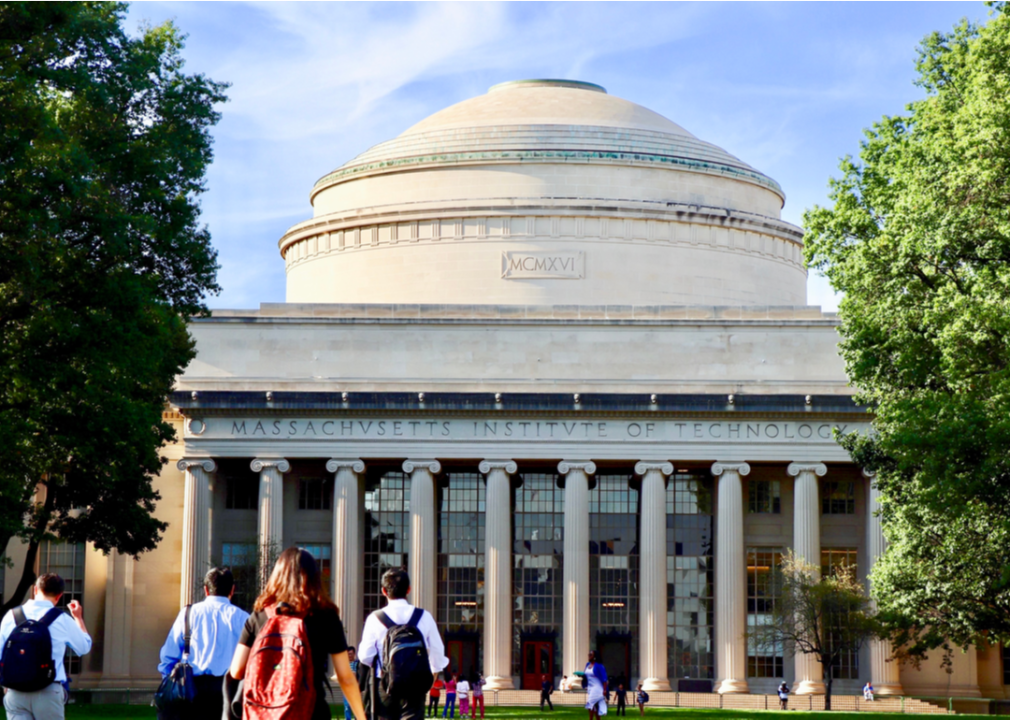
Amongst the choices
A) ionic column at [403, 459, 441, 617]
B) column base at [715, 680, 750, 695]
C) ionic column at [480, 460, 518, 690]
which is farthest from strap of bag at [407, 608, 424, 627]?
column base at [715, 680, 750, 695]

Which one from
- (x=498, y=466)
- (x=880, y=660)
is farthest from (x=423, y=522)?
(x=880, y=660)

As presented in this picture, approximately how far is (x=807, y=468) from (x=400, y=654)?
151ft

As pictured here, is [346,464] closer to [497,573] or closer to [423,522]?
[423,522]

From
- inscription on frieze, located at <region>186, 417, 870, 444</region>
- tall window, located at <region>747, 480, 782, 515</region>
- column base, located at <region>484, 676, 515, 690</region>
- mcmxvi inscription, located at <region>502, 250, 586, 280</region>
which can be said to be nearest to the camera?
column base, located at <region>484, 676, 515, 690</region>

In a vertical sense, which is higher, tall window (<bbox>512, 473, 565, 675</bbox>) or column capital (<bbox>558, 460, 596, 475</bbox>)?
column capital (<bbox>558, 460, 596, 475</bbox>)

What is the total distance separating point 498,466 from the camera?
59062 millimetres

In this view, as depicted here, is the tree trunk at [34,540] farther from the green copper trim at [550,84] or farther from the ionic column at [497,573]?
the green copper trim at [550,84]

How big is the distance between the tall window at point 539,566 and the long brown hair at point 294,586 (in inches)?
1944

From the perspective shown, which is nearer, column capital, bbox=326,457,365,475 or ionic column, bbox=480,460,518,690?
ionic column, bbox=480,460,518,690

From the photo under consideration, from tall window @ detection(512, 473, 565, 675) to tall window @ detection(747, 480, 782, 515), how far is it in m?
7.51

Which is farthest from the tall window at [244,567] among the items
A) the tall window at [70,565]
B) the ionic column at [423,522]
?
the ionic column at [423,522]

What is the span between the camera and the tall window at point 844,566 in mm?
60344

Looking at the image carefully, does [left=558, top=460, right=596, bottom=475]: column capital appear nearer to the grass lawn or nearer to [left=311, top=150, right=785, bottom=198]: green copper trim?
the grass lawn

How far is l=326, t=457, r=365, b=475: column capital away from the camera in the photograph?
194ft
